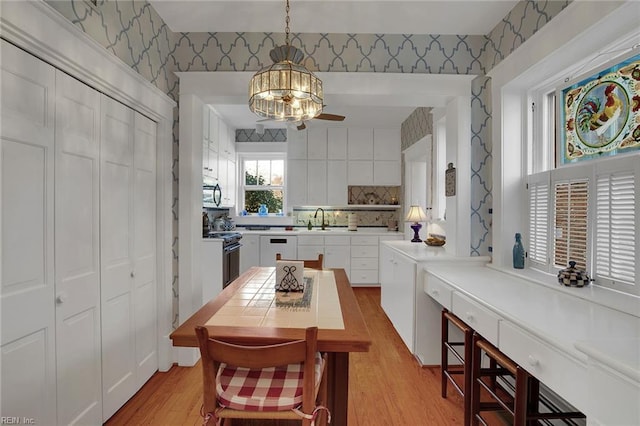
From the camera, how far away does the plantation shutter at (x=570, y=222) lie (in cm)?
187

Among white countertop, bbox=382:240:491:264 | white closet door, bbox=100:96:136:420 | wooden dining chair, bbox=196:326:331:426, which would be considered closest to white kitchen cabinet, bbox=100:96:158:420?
white closet door, bbox=100:96:136:420

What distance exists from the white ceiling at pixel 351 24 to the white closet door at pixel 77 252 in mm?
1076

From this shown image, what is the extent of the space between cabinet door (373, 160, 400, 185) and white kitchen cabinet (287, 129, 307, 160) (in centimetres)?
127

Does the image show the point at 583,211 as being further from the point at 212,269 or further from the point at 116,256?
the point at 212,269

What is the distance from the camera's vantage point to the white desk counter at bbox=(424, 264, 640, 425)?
92 centimetres

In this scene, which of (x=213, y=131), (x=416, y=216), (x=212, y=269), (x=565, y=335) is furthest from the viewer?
(x=213, y=131)

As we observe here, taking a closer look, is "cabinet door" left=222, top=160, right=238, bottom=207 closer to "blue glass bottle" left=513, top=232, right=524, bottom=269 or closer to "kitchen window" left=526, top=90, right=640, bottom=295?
"blue glass bottle" left=513, top=232, right=524, bottom=269

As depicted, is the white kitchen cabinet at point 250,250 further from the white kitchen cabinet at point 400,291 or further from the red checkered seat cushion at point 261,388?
the red checkered seat cushion at point 261,388

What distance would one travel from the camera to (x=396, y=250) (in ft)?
10.8

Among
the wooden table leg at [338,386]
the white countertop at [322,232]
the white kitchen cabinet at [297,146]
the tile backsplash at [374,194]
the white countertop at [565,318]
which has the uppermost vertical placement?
the white kitchen cabinet at [297,146]

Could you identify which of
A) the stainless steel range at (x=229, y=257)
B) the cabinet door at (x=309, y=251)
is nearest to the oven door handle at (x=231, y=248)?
the stainless steel range at (x=229, y=257)

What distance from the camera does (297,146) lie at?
18.5ft

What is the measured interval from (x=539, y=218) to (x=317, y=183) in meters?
3.79

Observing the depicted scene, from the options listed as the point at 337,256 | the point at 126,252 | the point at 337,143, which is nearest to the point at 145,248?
the point at 126,252
